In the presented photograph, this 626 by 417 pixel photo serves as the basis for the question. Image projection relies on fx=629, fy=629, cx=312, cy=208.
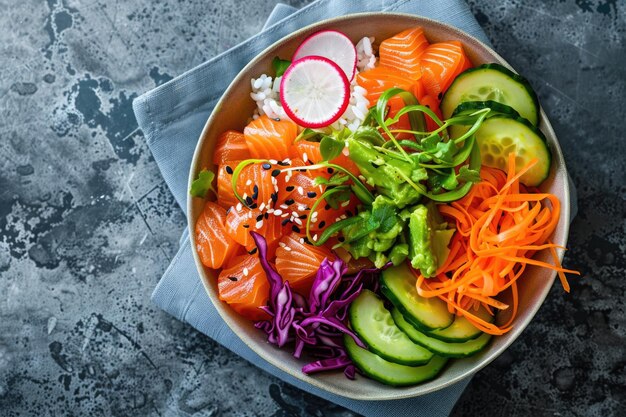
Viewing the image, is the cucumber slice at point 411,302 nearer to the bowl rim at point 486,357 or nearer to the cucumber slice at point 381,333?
the cucumber slice at point 381,333

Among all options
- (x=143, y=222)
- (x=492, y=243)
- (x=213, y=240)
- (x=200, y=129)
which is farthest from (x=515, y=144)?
(x=143, y=222)

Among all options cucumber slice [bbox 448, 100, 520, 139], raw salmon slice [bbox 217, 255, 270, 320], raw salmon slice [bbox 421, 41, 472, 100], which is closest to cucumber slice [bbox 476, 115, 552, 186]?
cucumber slice [bbox 448, 100, 520, 139]

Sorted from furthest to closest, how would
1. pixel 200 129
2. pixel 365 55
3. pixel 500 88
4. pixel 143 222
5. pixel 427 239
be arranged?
pixel 143 222, pixel 200 129, pixel 365 55, pixel 500 88, pixel 427 239

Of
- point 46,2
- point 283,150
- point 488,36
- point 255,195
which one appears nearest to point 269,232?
point 255,195

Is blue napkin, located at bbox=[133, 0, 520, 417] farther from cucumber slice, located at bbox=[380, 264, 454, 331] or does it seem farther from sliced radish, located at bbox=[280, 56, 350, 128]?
cucumber slice, located at bbox=[380, 264, 454, 331]

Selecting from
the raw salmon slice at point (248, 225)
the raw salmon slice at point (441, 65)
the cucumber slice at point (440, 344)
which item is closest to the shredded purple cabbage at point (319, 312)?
the raw salmon slice at point (248, 225)

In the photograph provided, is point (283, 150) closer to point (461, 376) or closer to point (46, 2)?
point (461, 376)

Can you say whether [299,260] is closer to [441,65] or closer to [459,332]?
[459,332]

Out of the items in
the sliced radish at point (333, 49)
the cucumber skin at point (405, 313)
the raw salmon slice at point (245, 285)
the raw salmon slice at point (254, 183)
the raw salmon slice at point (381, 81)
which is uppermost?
the sliced radish at point (333, 49)
